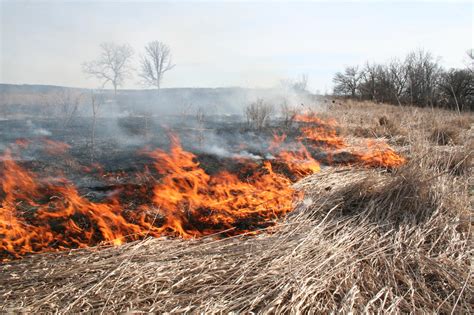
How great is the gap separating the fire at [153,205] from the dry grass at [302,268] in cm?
25

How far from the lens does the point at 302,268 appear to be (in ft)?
7.75

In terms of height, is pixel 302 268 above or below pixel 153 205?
below

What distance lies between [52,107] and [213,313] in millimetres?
18760

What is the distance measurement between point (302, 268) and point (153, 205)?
2.01 m

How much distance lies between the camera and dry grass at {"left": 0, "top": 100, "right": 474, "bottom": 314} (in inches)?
80.7

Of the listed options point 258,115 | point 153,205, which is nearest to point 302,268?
point 153,205

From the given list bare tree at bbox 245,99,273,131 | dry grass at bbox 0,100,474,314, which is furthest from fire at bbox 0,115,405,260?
bare tree at bbox 245,99,273,131

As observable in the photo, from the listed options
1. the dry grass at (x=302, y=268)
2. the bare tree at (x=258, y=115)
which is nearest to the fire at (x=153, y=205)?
the dry grass at (x=302, y=268)

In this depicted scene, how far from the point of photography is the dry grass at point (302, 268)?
2051 millimetres

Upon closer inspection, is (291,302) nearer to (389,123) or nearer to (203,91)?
(389,123)

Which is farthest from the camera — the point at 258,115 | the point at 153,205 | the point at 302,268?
the point at 258,115

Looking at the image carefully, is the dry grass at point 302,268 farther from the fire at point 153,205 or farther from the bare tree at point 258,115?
the bare tree at point 258,115

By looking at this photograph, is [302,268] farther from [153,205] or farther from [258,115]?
[258,115]

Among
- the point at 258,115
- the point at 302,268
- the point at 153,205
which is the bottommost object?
the point at 302,268
